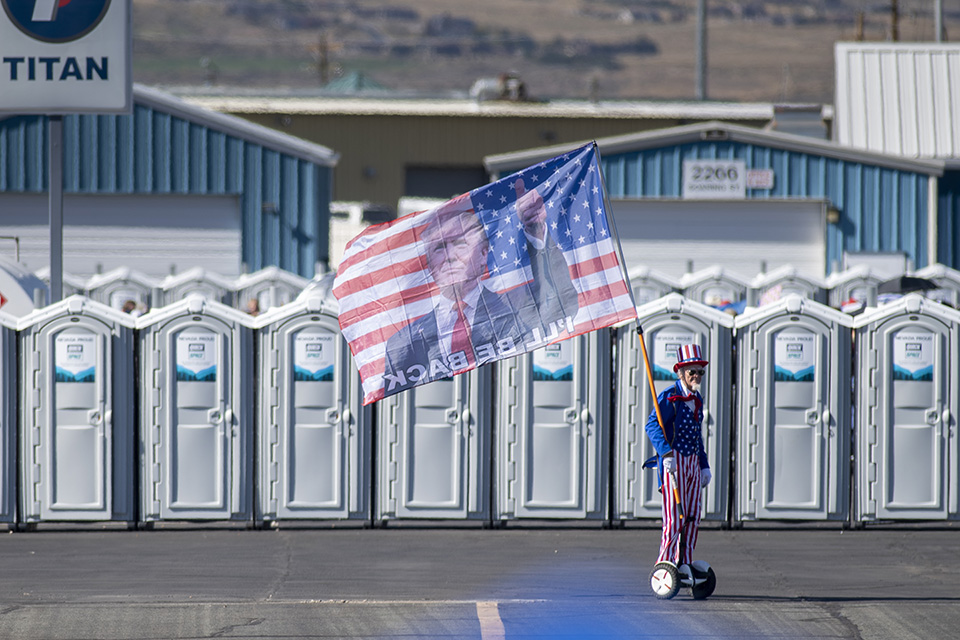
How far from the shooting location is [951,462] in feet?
35.8

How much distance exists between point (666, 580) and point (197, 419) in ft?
13.9

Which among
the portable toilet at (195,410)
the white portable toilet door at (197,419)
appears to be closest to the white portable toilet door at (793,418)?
the portable toilet at (195,410)

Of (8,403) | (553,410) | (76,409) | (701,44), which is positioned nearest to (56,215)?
(8,403)

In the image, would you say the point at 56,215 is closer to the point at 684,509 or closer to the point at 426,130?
the point at 684,509

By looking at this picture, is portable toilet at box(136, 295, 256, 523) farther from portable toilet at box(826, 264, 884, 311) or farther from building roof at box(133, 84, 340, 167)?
building roof at box(133, 84, 340, 167)

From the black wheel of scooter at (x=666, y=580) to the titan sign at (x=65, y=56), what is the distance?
268 inches

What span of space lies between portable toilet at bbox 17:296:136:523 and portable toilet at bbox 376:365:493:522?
211 cm

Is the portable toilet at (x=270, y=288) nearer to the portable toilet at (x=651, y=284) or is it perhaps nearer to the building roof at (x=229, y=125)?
the building roof at (x=229, y=125)

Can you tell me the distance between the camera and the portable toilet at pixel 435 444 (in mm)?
10836

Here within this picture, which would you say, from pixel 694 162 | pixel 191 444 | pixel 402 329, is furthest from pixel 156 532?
pixel 694 162

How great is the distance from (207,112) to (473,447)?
1510cm

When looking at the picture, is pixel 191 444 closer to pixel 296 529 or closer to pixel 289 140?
pixel 296 529

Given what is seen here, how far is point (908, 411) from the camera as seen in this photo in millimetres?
10867

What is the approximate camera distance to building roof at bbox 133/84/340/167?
24.2m
